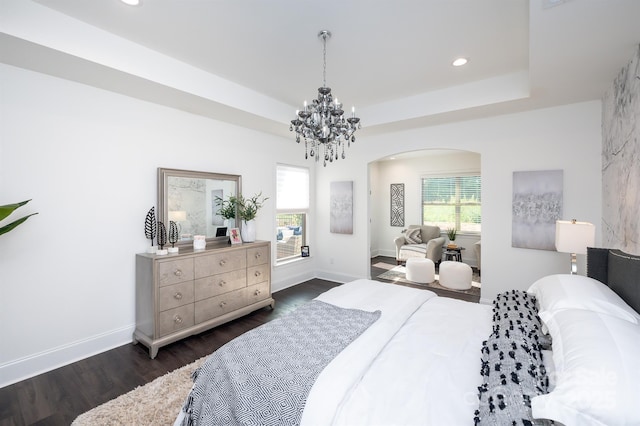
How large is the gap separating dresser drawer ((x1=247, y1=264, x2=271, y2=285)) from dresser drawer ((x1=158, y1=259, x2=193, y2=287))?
80 cm

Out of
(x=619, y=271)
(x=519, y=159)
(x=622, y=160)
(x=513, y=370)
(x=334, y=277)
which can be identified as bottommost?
(x=334, y=277)

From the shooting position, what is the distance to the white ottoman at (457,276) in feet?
15.2

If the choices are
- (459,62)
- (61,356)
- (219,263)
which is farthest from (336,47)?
(61,356)

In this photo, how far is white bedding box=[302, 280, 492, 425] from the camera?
1128 mm

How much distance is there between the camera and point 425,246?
6152mm

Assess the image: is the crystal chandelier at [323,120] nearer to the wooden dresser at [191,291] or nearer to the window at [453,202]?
the wooden dresser at [191,291]

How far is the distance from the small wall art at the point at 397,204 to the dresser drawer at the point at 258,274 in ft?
15.5

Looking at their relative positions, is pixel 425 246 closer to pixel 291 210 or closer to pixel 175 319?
pixel 291 210

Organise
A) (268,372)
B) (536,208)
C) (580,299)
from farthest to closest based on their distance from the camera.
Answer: (536,208) → (580,299) → (268,372)

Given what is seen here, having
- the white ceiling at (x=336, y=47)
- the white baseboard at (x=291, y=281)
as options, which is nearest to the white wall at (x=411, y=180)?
the white baseboard at (x=291, y=281)

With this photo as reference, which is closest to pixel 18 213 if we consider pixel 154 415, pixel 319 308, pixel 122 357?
pixel 122 357

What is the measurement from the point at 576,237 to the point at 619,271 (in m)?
0.76

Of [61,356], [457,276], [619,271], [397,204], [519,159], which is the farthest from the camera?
[397,204]

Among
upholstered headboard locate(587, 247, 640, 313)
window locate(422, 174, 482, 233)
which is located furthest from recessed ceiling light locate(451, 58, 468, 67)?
window locate(422, 174, 482, 233)
